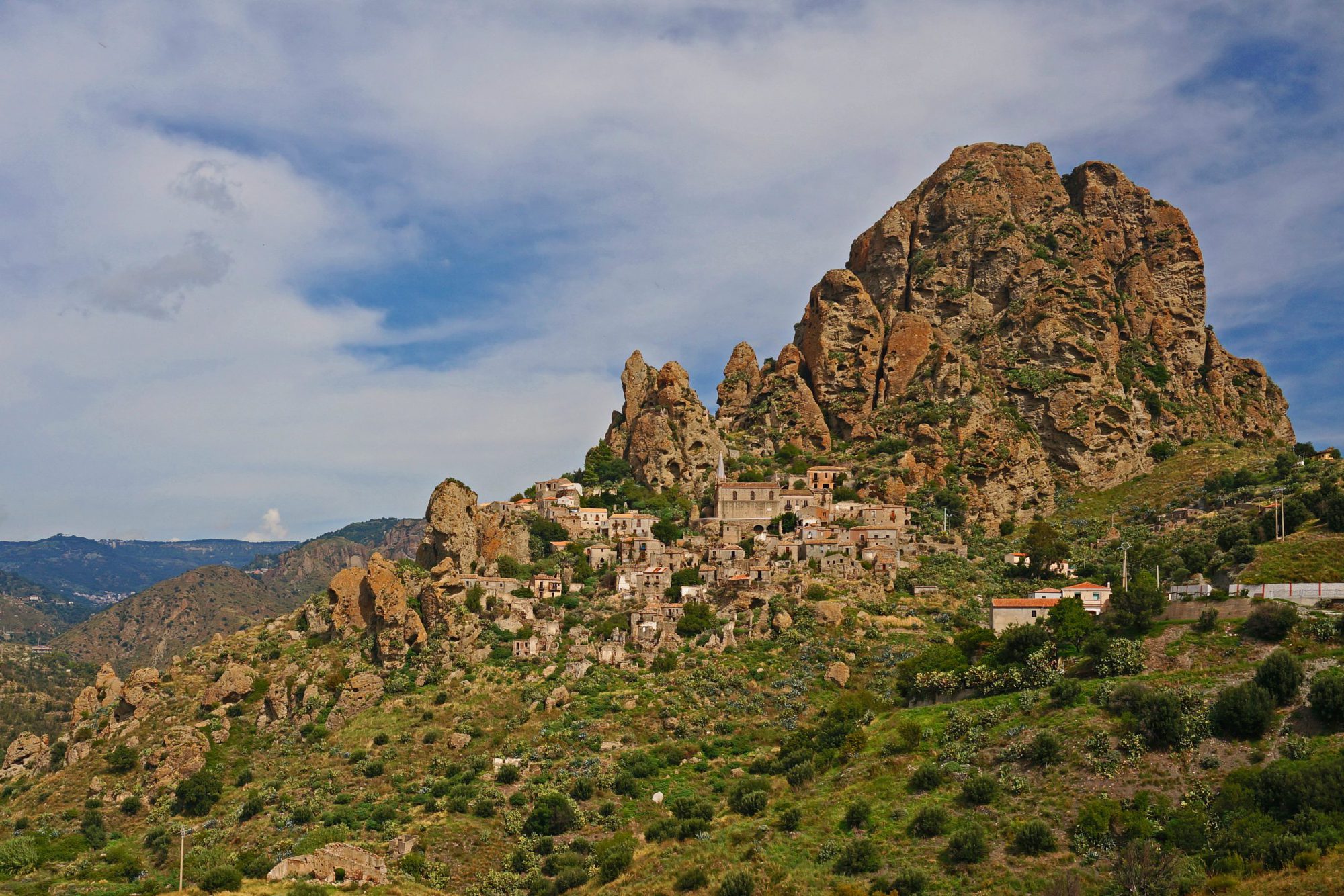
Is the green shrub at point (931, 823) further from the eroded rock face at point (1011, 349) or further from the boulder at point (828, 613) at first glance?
the eroded rock face at point (1011, 349)

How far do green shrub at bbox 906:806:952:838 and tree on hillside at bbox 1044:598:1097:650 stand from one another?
14.7 metres

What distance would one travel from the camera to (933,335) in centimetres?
11500

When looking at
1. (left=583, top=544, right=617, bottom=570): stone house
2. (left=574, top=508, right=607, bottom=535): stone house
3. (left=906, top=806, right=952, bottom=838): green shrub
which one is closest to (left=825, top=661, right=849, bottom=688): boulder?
(left=906, top=806, right=952, bottom=838): green shrub

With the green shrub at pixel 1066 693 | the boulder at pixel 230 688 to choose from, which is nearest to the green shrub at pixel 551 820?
the green shrub at pixel 1066 693

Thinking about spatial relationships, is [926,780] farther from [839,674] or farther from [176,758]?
[176,758]

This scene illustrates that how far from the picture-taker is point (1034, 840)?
40.4m

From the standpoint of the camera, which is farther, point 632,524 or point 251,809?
point 632,524

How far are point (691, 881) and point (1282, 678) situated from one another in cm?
2504

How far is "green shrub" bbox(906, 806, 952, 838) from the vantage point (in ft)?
141

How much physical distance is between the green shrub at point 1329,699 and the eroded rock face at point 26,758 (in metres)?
73.3

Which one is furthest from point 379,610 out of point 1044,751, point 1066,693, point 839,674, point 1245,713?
point 1245,713

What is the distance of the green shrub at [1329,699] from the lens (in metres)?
41.0

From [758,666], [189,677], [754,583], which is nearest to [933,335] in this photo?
[754,583]

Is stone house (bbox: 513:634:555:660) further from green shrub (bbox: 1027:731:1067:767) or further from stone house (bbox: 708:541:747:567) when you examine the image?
green shrub (bbox: 1027:731:1067:767)
